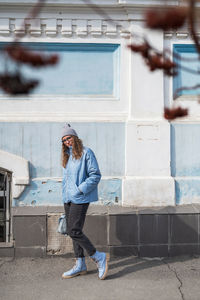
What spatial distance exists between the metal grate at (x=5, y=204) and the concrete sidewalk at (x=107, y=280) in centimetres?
64

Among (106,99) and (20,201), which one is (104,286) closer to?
(20,201)

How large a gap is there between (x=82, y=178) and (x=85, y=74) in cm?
202

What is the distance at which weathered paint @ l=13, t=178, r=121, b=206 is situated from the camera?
18.4 feet

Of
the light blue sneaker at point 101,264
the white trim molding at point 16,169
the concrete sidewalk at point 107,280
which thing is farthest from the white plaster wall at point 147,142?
the white trim molding at point 16,169

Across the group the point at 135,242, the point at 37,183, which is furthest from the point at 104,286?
the point at 37,183

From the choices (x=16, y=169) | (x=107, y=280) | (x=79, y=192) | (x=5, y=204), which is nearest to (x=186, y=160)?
(x=79, y=192)

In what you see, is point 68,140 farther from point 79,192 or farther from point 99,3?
point 99,3

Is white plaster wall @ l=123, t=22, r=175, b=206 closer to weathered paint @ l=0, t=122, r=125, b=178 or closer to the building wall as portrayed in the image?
the building wall

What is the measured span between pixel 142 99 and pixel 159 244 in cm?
206

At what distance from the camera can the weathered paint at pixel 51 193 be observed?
5.61 metres

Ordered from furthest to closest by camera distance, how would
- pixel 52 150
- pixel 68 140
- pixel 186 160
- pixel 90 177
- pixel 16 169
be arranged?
pixel 186 160
pixel 52 150
pixel 16 169
pixel 68 140
pixel 90 177

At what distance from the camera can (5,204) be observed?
5715mm

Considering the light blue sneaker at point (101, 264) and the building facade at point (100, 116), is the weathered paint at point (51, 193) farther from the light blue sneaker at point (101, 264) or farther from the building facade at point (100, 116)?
the light blue sneaker at point (101, 264)

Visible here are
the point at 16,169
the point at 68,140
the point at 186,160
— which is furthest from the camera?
the point at 186,160
